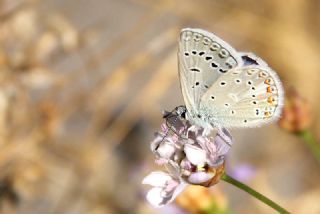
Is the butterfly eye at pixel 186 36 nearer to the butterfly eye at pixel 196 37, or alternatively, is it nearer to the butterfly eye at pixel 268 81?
the butterfly eye at pixel 196 37

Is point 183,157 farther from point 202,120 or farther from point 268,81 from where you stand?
point 268,81

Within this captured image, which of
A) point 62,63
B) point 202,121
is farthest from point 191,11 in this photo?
point 202,121

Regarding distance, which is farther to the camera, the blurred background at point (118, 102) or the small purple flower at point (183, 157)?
the blurred background at point (118, 102)

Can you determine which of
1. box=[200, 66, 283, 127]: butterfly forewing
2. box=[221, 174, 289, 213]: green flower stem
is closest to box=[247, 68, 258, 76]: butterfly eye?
box=[200, 66, 283, 127]: butterfly forewing

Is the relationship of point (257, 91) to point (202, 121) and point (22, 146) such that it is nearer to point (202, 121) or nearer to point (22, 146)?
point (202, 121)

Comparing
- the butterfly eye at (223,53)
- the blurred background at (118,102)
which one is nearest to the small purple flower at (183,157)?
the butterfly eye at (223,53)

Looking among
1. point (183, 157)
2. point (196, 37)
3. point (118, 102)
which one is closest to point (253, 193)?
point (183, 157)

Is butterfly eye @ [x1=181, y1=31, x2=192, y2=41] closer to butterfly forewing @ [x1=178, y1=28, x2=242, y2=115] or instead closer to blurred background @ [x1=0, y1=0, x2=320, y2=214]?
butterfly forewing @ [x1=178, y1=28, x2=242, y2=115]
